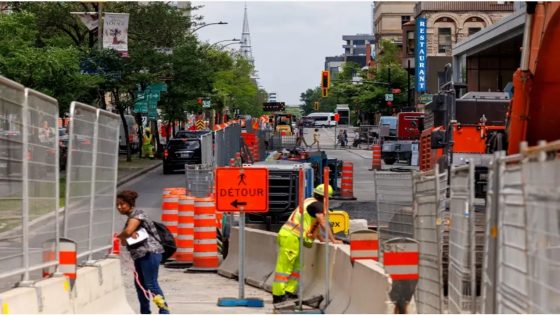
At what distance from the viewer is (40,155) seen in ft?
29.6

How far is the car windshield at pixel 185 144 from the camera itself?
4494cm

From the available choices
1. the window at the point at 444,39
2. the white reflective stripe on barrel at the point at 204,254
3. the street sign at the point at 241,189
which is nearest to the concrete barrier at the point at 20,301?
the street sign at the point at 241,189

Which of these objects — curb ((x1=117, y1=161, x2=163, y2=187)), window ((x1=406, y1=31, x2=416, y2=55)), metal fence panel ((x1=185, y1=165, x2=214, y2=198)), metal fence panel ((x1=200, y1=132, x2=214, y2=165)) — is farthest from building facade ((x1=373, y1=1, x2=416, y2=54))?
metal fence panel ((x1=185, y1=165, x2=214, y2=198))

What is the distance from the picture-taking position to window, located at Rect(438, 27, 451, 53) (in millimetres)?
94744

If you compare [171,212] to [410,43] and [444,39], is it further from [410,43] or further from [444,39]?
[410,43]

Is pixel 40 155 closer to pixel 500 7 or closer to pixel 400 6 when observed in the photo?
pixel 500 7

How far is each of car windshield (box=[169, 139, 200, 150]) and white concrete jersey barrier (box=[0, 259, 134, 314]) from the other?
109ft

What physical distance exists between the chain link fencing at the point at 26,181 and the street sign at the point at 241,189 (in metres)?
4.34

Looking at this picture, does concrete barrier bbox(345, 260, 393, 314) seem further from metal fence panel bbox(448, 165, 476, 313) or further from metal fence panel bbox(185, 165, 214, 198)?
metal fence panel bbox(185, 165, 214, 198)

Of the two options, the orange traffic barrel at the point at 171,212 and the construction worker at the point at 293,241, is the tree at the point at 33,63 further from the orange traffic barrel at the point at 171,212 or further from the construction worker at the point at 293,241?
the construction worker at the point at 293,241

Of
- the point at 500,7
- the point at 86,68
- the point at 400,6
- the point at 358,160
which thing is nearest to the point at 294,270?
the point at 86,68

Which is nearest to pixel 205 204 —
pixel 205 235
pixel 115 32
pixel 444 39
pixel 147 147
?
pixel 205 235

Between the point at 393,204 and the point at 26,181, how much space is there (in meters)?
6.52

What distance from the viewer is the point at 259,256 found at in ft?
55.5
